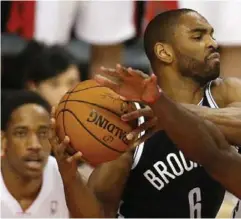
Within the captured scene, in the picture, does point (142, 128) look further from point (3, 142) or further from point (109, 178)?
point (3, 142)

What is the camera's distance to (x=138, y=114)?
2.52 meters

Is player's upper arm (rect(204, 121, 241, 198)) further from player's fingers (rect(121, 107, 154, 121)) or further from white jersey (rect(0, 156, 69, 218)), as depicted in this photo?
white jersey (rect(0, 156, 69, 218))

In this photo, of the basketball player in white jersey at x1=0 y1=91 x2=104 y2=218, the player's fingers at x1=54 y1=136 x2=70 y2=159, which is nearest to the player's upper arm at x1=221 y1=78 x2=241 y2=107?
the player's fingers at x1=54 y1=136 x2=70 y2=159

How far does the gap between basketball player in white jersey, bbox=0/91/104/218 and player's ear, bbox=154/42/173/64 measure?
864mm

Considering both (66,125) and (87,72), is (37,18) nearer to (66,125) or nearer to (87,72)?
(87,72)

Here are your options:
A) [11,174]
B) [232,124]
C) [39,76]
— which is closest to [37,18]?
[39,76]

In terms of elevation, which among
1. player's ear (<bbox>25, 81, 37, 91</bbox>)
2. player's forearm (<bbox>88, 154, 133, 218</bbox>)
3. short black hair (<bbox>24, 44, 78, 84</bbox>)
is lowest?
player's ear (<bbox>25, 81, 37, 91</bbox>)

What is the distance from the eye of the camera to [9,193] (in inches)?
152

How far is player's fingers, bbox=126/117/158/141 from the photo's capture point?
2566mm

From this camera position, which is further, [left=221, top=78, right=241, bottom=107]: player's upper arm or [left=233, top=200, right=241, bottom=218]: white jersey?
[left=233, top=200, right=241, bottom=218]: white jersey

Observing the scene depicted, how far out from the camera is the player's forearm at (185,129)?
2369 millimetres

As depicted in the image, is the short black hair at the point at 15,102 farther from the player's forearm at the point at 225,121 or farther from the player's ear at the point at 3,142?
the player's forearm at the point at 225,121

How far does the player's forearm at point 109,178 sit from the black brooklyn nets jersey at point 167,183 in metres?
A: 0.04

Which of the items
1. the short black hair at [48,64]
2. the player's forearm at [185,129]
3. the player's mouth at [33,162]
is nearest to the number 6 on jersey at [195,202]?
the player's forearm at [185,129]
